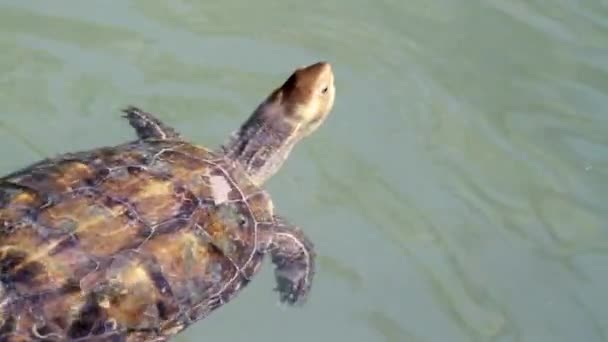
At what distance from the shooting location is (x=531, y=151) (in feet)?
18.2

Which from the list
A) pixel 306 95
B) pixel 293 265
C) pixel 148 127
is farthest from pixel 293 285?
pixel 148 127

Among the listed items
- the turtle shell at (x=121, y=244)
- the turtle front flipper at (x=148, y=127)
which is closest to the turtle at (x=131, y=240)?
the turtle shell at (x=121, y=244)

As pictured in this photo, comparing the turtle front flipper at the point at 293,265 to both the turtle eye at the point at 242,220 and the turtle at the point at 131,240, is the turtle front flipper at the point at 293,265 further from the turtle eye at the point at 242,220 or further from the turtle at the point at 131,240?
the turtle eye at the point at 242,220

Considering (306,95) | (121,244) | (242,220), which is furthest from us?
(306,95)

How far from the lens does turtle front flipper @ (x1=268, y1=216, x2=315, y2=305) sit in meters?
4.12

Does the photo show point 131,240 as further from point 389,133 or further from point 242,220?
point 389,133

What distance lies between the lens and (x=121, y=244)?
10.2 ft

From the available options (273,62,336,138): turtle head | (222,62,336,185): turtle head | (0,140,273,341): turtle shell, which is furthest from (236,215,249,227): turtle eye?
(273,62,336,138): turtle head

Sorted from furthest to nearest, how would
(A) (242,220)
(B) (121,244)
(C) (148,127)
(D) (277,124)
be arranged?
(C) (148,127) → (D) (277,124) → (A) (242,220) → (B) (121,244)

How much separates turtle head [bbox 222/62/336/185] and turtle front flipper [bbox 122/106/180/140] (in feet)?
0.98

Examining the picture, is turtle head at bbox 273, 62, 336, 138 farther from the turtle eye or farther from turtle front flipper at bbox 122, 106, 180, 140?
the turtle eye

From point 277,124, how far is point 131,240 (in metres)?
1.29

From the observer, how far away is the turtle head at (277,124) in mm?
4176

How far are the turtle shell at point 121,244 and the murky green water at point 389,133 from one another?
3.08ft
